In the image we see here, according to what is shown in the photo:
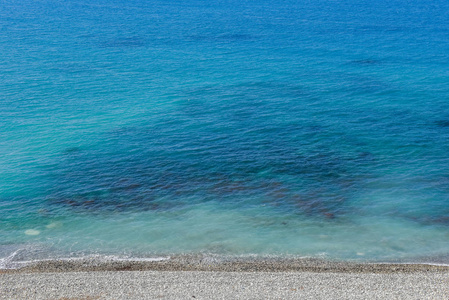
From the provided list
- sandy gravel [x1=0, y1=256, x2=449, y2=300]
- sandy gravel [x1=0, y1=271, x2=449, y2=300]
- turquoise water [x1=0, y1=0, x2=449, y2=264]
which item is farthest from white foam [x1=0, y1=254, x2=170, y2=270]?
sandy gravel [x1=0, y1=271, x2=449, y2=300]

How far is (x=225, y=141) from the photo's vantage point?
5962 centimetres

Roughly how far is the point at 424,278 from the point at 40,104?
5737 cm

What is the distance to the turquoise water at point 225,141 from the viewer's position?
43.0 m

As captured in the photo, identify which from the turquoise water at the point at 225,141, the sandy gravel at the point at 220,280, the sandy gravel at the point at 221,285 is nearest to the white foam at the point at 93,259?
the sandy gravel at the point at 220,280

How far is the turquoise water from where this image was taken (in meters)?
43.0

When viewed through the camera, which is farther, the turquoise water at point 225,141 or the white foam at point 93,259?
the turquoise water at point 225,141

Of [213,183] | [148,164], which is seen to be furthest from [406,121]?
[148,164]

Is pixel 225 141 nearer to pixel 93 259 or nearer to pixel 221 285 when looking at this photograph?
pixel 93 259

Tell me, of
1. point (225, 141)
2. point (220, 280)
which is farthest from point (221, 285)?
point (225, 141)

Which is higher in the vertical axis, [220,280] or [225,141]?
[220,280]

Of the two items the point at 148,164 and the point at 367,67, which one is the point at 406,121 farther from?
the point at 148,164

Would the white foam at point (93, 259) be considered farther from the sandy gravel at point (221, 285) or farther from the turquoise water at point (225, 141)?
the sandy gravel at point (221, 285)

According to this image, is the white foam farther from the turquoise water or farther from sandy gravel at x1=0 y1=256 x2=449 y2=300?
the turquoise water

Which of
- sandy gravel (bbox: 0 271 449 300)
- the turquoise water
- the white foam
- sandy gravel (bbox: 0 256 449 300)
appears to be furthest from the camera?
the turquoise water
